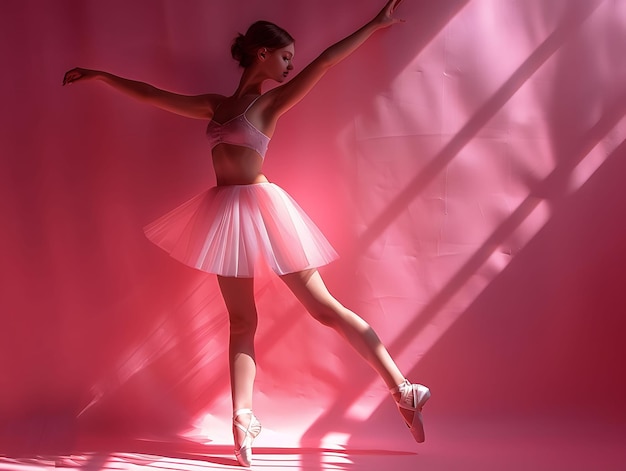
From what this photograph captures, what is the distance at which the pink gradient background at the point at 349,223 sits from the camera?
102 inches

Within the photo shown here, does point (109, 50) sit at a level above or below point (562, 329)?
above

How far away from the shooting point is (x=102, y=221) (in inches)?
109

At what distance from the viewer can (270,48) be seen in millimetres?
2363

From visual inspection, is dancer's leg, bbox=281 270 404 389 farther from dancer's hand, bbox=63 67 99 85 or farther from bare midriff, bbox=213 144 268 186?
dancer's hand, bbox=63 67 99 85

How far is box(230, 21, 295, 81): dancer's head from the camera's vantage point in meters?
2.36

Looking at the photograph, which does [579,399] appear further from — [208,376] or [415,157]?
[208,376]

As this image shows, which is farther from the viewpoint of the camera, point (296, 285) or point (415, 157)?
point (415, 157)

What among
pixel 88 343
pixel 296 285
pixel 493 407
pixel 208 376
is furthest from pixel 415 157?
pixel 88 343

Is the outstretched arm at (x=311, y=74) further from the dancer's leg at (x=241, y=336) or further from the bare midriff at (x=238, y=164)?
the dancer's leg at (x=241, y=336)

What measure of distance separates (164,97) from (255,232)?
0.62m

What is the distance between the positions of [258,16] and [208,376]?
138 centimetres

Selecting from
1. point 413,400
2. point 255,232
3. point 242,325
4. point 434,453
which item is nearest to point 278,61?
point 255,232

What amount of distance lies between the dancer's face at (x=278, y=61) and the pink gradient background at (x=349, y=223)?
0.99 ft

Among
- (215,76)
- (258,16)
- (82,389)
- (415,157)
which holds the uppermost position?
(258,16)
